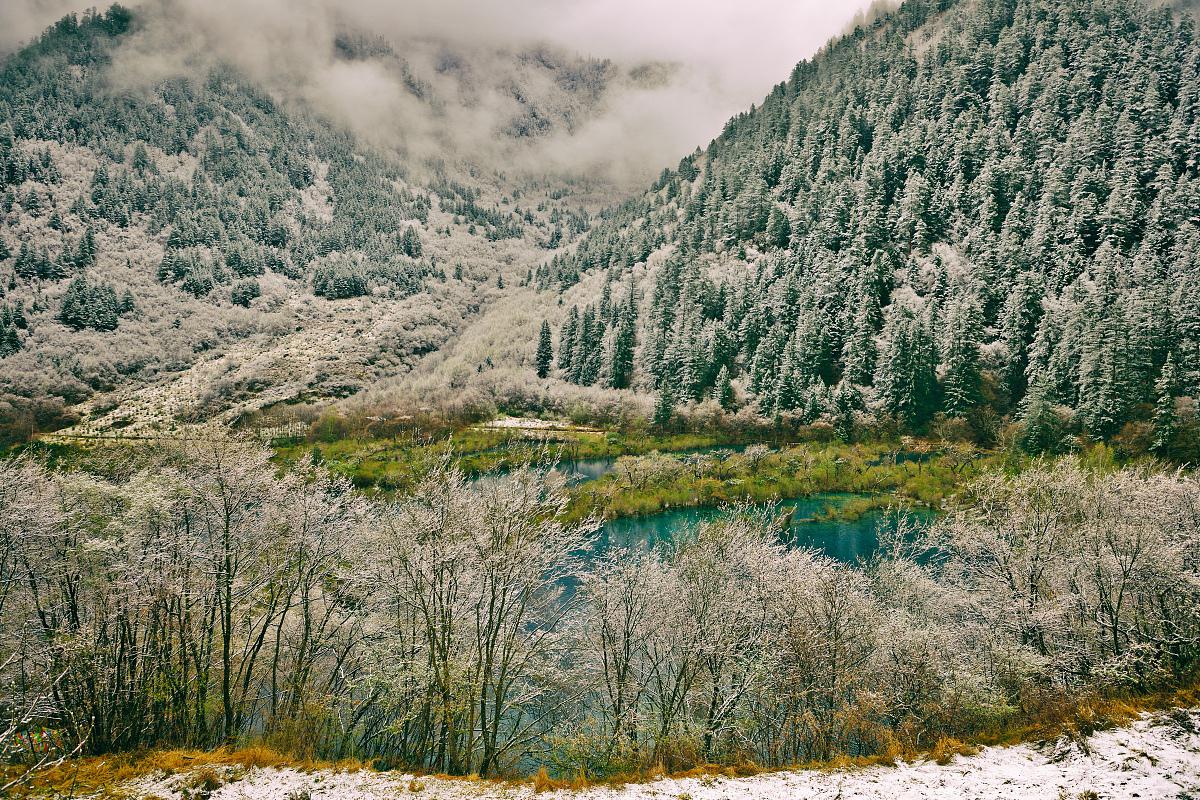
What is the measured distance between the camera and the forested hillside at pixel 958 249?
8069 centimetres

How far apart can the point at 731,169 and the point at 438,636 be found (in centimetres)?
15970

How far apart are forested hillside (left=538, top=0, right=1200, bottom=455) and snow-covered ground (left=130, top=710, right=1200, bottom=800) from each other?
75231 mm

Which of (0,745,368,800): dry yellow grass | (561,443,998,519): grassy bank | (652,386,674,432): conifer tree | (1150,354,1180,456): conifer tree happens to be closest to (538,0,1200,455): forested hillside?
(1150,354,1180,456): conifer tree

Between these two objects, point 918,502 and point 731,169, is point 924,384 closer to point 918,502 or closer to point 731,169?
point 918,502

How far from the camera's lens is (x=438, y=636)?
951 inches

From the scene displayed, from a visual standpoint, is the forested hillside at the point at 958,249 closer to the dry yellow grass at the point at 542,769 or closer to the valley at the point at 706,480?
the valley at the point at 706,480

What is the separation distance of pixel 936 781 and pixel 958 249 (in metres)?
119

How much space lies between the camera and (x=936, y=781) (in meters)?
13.4

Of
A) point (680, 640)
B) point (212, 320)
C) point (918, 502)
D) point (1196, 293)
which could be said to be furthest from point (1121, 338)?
point (212, 320)

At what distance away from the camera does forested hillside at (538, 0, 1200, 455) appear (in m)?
80.7

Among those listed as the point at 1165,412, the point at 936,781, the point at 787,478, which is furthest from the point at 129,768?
the point at 1165,412

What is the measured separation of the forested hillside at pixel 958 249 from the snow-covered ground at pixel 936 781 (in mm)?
75231

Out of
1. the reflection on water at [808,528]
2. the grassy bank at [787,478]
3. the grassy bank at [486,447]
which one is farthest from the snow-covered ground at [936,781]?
the grassy bank at [486,447]

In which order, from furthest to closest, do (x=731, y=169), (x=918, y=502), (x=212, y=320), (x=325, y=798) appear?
(x=212, y=320) → (x=731, y=169) → (x=918, y=502) → (x=325, y=798)
